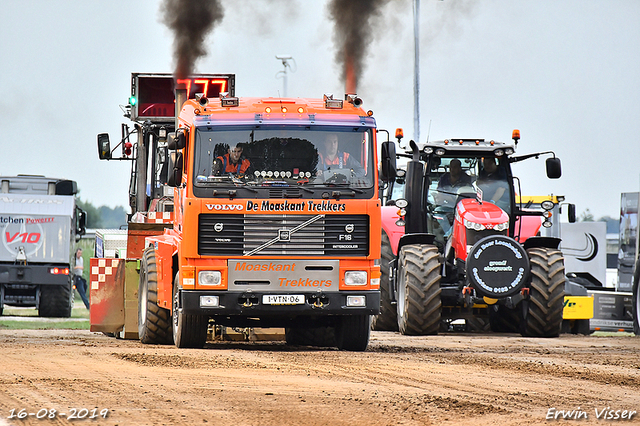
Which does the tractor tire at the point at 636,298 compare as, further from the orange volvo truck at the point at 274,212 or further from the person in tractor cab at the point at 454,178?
the orange volvo truck at the point at 274,212

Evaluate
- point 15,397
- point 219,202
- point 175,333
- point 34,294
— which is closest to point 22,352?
point 175,333

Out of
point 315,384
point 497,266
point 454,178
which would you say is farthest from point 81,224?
point 315,384

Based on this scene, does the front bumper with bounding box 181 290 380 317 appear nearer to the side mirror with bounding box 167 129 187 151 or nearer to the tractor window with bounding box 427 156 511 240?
the side mirror with bounding box 167 129 187 151

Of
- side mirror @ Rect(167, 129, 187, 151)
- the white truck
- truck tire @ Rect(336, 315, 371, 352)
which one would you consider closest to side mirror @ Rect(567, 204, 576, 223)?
truck tire @ Rect(336, 315, 371, 352)

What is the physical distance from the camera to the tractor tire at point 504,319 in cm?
1820

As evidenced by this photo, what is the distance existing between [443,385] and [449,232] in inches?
299

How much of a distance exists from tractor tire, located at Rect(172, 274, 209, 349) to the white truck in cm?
1398

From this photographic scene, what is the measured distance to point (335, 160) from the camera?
12.8 m

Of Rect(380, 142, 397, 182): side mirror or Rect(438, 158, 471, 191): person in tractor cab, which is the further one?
Rect(438, 158, 471, 191): person in tractor cab

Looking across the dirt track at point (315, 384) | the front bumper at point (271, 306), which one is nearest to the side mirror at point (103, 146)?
the dirt track at point (315, 384)

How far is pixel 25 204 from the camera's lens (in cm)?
2708

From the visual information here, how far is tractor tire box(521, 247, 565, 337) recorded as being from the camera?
15.9 m

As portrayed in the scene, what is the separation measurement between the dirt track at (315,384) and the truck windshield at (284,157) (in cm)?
206

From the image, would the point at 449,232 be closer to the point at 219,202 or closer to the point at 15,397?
the point at 219,202
